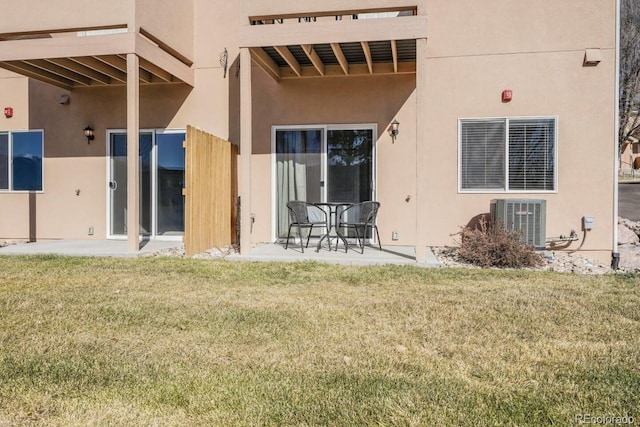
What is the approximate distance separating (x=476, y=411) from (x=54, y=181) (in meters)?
9.28

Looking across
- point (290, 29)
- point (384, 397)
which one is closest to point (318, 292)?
point (384, 397)

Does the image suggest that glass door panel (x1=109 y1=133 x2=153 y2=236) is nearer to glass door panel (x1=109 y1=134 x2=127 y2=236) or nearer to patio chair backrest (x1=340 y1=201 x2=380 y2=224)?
glass door panel (x1=109 y1=134 x2=127 y2=236)

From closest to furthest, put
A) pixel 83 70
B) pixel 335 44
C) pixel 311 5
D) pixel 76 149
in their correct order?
pixel 311 5
pixel 335 44
pixel 83 70
pixel 76 149

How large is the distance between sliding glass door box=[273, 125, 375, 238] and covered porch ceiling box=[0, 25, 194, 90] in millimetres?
2252

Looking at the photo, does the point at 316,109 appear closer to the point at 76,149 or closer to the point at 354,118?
the point at 354,118

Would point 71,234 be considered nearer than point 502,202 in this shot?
No

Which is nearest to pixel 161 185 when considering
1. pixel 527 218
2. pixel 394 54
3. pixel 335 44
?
pixel 335 44

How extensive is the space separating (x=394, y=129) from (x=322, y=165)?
1.43 metres

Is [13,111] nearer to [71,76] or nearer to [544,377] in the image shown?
[71,76]

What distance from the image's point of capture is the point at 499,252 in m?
6.67

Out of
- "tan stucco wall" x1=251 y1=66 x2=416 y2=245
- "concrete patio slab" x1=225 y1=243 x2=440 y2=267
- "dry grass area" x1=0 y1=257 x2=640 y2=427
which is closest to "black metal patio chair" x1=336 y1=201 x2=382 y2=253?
"concrete patio slab" x1=225 y1=243 x2=440 y2=267

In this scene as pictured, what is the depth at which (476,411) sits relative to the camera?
2.35m

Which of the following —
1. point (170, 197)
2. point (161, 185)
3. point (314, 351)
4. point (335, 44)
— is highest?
point (335, 44)

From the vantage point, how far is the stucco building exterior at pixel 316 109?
7137 mm
